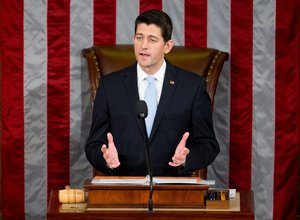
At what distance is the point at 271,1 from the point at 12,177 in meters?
2.00

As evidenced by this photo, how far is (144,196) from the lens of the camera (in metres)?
3.53

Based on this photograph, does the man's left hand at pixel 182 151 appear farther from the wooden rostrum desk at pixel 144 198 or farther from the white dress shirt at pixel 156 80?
the white dress shirt at pixel 156 80

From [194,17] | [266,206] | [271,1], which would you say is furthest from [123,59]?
[266,206]

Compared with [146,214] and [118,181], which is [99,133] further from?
[146,214]

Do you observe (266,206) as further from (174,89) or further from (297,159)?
(174,89)

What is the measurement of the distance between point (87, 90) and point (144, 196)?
1963 millimetres

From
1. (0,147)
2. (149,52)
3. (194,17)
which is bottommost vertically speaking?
(0,147)

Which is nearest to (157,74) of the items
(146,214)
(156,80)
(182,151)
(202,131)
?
(156,80)

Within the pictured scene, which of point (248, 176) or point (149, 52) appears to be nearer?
point (149, 52)

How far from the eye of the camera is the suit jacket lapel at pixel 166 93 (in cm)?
436

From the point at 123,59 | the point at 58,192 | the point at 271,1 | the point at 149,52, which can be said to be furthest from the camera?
the point at 271,1

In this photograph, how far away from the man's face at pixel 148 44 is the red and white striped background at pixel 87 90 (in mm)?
1064

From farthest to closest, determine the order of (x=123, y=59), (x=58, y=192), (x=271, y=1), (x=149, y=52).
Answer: (x=271, y=1), (x=123, y=59), (x=149, y=52), (x=58, y=192)

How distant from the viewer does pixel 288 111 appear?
5383 millimetres
